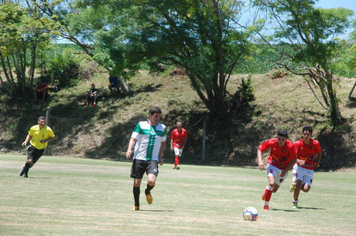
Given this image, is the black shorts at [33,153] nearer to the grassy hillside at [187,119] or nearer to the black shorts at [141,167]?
the black shorts at [141,167]

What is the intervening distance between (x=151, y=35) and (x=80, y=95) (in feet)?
48.0

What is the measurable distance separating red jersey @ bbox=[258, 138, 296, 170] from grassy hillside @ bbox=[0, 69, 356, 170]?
57.9 ft

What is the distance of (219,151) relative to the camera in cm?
3353

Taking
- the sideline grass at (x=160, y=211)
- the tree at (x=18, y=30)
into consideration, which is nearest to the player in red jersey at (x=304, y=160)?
the sideline grass at (x=160, y=211)

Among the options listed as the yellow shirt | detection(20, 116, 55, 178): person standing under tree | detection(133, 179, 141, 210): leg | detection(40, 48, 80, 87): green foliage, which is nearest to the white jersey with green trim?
detection(133, 179, 141, 210): leg

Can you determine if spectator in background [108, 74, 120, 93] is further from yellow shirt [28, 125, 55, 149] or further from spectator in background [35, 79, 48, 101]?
yellow shirt [28, 125, 55, 149]

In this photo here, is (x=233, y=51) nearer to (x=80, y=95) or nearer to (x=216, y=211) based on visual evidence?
(x=80, y=95)

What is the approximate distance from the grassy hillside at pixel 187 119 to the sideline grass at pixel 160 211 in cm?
1638

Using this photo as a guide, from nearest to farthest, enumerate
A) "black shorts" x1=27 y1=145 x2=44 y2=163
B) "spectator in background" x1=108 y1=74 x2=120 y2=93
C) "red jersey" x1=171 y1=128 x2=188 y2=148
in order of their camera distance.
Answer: "black shorts" x1=27 y1=145 x2=44 y2=163 < "red jersey" x1=171 y1=128 x2=188 y2=148 < "spectator in background" x1=108 y1=74 x2=120 y2=93

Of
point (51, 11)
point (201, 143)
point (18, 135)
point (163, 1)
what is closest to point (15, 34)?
point (51, 11)

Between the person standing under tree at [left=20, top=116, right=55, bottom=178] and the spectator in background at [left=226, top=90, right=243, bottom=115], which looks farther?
the spectator in background at [left=226, top=90, right=243, bottom=115]

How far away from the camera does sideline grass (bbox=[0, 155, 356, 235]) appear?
7.59 m

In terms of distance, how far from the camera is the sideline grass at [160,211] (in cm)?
759

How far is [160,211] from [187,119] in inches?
1077
